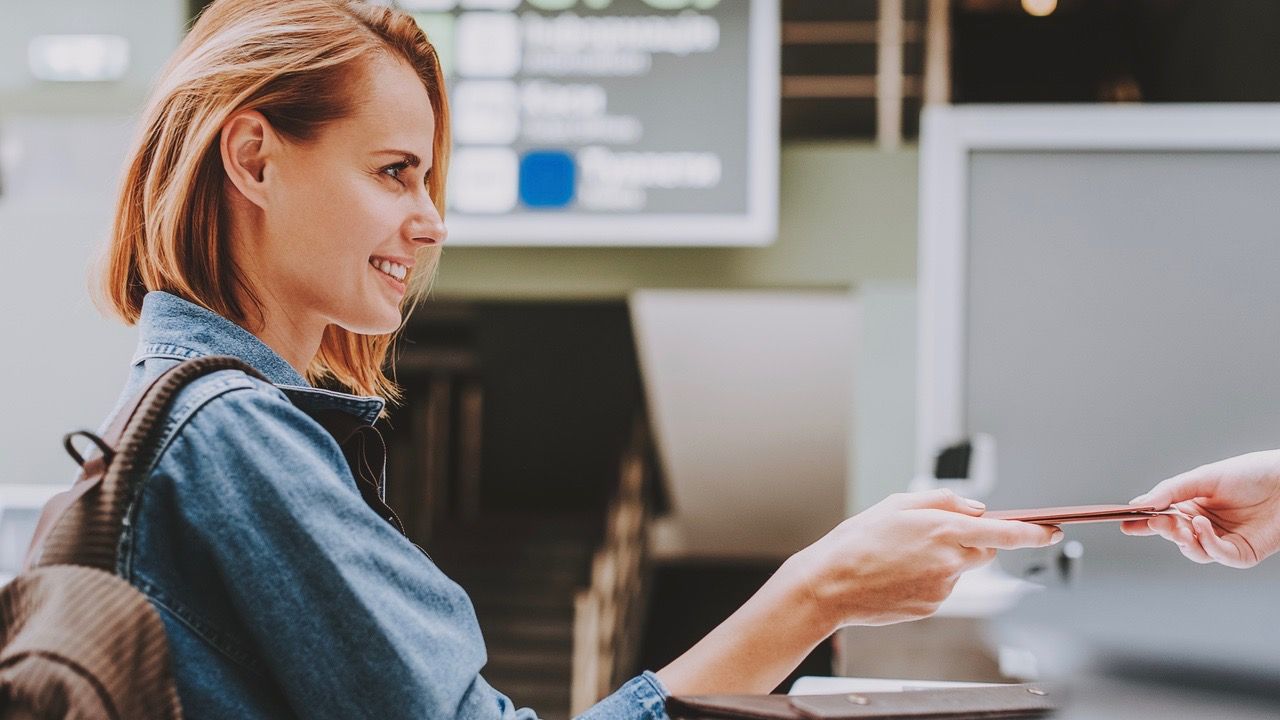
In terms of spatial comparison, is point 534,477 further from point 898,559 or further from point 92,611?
point 92,611

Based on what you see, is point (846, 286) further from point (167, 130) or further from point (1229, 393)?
point (167, 130)

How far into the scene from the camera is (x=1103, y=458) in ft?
11.1

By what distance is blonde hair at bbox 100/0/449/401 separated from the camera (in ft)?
2.84

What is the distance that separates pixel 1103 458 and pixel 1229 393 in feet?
1.24

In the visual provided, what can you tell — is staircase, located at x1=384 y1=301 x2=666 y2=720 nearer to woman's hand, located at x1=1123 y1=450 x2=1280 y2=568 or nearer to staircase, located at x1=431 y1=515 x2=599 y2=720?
staircase, located at x1=431 y1=515 x2=599 y2=720

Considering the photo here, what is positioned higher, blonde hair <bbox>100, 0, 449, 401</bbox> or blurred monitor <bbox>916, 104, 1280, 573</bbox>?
blonde hair <bbox>100, 0, 449, 401</bbox>

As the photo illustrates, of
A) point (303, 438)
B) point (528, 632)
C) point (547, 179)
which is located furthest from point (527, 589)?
point (303, 438)

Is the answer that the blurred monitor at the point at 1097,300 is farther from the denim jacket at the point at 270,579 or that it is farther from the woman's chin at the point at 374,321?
the denim jacket at the point at 270,579

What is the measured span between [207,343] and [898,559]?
0.51m

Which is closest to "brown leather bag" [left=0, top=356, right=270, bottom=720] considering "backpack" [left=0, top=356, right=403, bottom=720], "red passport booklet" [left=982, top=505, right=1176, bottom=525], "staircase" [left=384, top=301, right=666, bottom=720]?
"backpack" [left=0, top=356, right=403, bottom=720]

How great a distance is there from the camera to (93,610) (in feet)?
2.13

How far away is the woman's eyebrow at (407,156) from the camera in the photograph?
0.91 meters

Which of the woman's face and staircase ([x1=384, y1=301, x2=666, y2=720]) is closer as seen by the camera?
the woman's face

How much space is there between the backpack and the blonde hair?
176 millimetres
